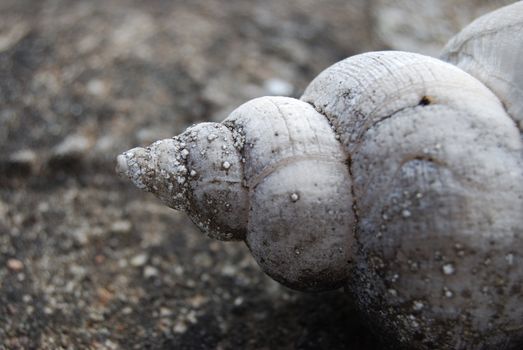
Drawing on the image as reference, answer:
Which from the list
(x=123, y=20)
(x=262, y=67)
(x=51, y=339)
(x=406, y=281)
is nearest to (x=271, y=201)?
(x=406, y=281)

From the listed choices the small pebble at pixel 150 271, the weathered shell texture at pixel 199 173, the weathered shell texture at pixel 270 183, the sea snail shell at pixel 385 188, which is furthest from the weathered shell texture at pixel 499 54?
the small pebble at pixel 150 271

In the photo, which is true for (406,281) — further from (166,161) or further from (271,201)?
(166,161)

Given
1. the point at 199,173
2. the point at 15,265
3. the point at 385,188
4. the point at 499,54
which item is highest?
the point at 499,54

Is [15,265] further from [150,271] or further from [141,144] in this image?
[141,144]

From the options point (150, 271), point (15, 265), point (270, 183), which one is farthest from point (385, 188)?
point (15, 265)

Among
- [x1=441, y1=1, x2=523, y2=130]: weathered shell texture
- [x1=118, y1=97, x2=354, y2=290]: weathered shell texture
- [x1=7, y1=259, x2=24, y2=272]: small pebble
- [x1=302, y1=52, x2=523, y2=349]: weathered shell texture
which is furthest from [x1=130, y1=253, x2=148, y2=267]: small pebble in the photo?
[x1=441, y1=1, x2=523, y2=130]: weathered shell texture
